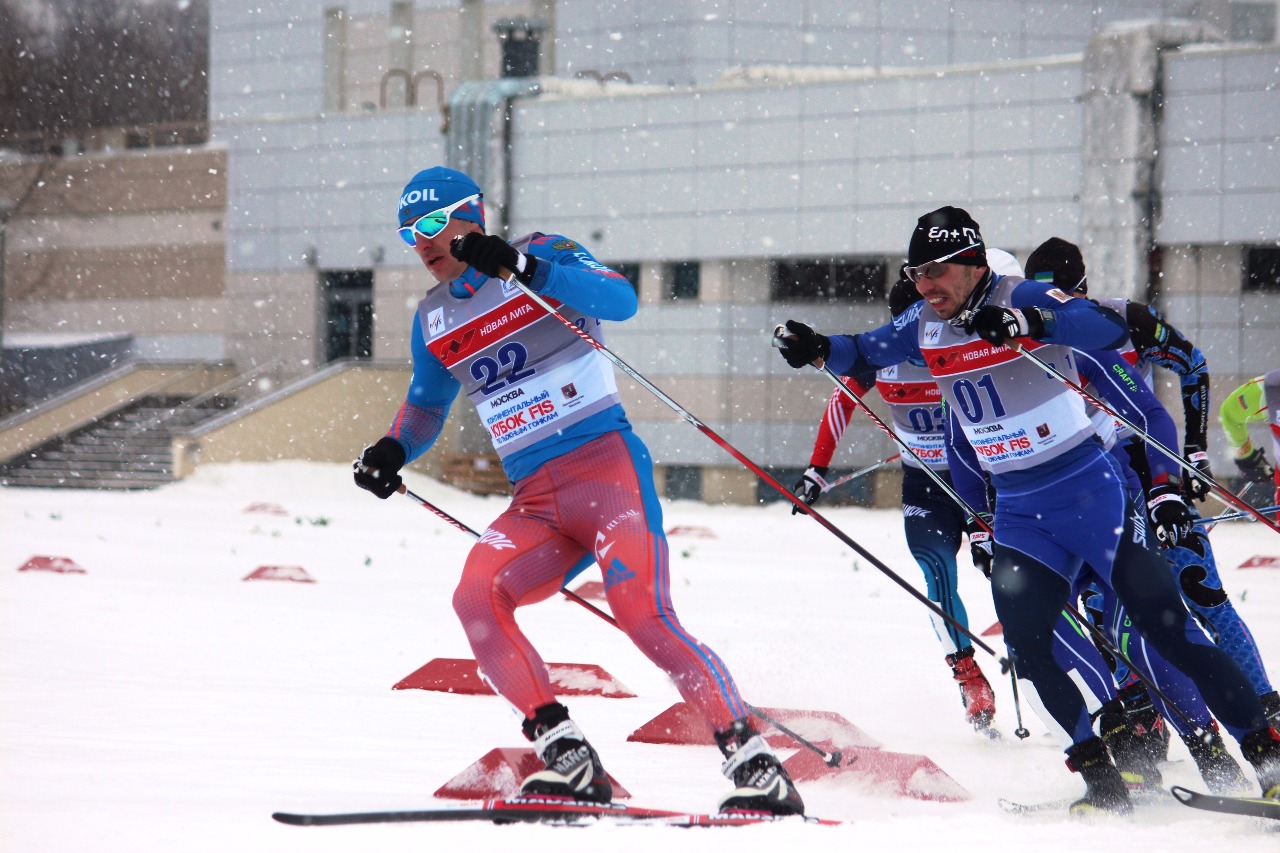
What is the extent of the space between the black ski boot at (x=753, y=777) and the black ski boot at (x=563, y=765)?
0.35 metres

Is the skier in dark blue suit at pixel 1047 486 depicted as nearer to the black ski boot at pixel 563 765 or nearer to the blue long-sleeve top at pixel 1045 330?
the blue long-sleeve top at pixel 1045 330

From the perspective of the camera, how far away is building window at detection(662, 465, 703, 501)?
80.7 ft

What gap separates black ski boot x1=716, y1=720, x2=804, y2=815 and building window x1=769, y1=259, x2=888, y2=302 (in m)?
Answer: 21.1

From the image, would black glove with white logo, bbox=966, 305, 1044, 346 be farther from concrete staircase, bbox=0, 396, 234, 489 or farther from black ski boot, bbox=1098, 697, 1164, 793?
concrete staircase, bbox=0, 396, 234, 489

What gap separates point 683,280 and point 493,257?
2102cm

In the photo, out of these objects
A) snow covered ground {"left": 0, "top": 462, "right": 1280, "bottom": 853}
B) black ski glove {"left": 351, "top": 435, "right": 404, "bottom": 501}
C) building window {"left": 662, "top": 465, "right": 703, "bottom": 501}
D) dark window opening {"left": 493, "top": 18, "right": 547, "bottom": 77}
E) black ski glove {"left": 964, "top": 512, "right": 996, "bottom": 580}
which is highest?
dark window opening {"left": 493, "top": 18, "right": 547, "bottom": 77}

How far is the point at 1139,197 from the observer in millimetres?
21016

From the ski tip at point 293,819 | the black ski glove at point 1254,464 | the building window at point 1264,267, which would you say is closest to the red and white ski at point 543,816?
the ski tip at point 293,819

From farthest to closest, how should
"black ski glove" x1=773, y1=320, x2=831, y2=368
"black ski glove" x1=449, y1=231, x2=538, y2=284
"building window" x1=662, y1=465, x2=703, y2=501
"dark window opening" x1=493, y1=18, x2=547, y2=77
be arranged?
"dark window opening" x1=493, y1=18, x2=547, y2=77
"building window" x1=662, y1=465, x2=703, y2=501
"black ski glove" x1=773, y1=320, x2=831, y2=368
"black ski glove" x1=449, y1=231, x2=538, y2=284

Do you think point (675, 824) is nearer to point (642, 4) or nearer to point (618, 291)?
point (618, 291)

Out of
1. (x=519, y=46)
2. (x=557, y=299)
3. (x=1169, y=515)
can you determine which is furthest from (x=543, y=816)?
(x=519, y=46)

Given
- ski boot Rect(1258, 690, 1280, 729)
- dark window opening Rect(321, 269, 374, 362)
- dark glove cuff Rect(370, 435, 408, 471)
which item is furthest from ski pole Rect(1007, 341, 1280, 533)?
dark window opening Rect(321, 269, 374, 362)

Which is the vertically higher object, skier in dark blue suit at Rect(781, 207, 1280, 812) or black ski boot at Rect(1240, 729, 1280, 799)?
skier in dark blue suit at Rect(781, 207, 1280, 812)

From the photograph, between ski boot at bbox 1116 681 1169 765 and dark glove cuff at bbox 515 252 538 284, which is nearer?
dark glove cuff at bbox 515 252 538 284
